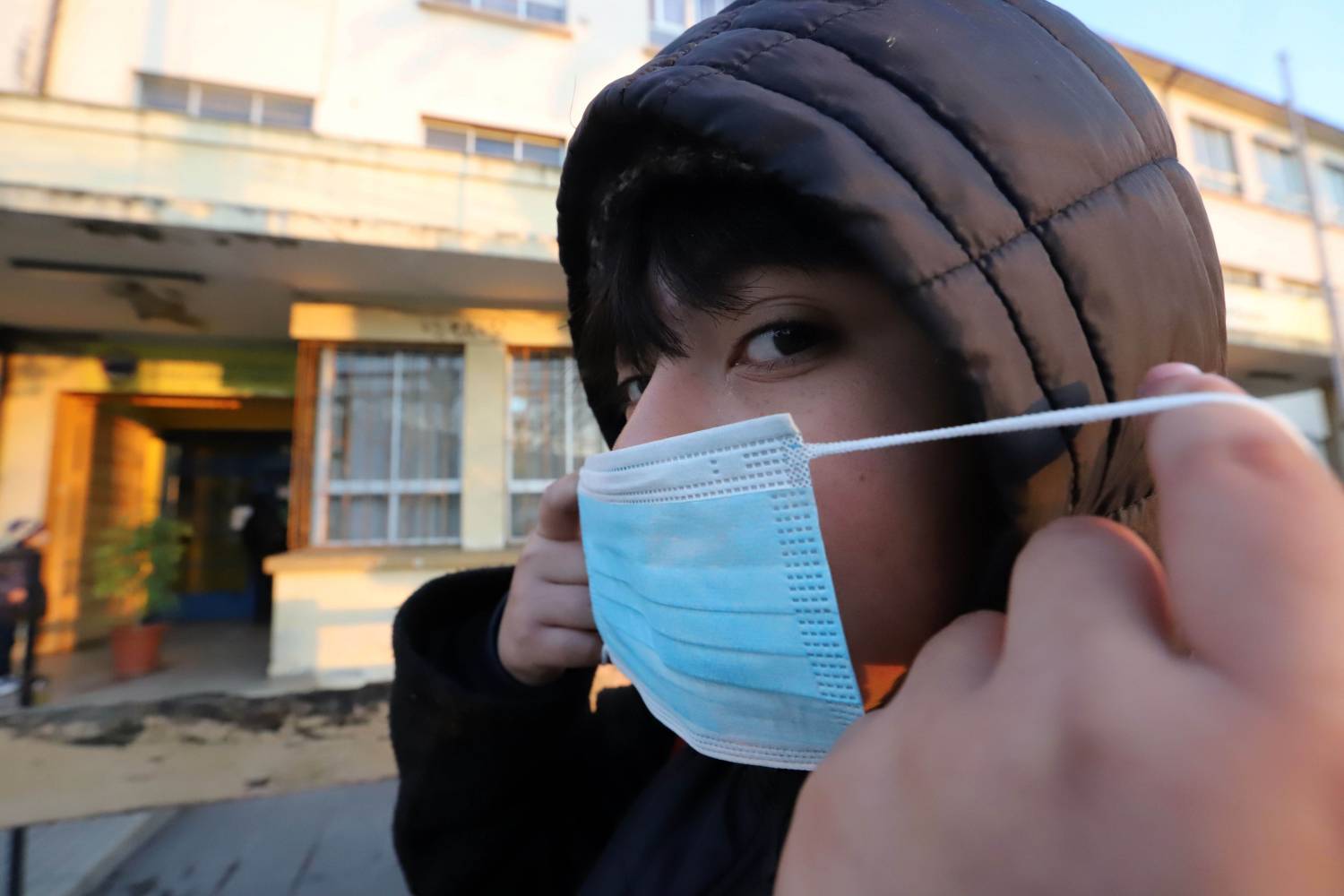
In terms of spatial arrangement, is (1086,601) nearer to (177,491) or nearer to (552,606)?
(552,606)

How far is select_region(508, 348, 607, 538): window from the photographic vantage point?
4.55m

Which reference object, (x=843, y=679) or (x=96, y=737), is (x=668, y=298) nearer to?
(x=843, y=679)

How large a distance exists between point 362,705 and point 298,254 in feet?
10.8

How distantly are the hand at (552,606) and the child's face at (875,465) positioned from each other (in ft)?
1.27

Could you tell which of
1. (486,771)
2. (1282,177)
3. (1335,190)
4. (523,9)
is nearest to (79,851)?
(486,771)

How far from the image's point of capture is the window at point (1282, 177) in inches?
366

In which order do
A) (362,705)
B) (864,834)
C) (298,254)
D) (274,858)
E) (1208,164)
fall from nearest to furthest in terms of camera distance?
(864,834), (362,705), (274,858), (298,254), (1208,164)

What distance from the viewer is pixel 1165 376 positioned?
0.31 metres

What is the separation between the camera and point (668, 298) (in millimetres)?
567

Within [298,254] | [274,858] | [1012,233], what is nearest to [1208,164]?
[298,254]

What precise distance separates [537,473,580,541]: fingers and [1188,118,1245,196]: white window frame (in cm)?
1118

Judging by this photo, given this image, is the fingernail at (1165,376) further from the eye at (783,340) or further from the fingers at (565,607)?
the fingers at (565,607)

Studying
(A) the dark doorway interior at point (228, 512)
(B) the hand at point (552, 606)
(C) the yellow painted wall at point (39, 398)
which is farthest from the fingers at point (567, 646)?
(A) the dark doorway interior at point (228, 512)

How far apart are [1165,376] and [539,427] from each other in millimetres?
4460
